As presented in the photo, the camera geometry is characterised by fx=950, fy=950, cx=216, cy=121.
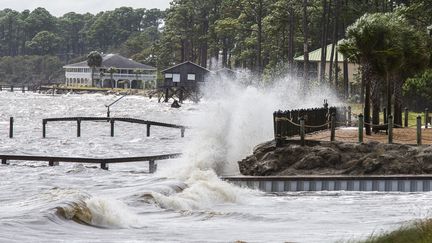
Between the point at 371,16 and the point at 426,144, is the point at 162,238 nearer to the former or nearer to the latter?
the point at 426,144

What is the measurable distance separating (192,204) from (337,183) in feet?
19.5

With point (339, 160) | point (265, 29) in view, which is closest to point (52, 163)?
point (339, 160)

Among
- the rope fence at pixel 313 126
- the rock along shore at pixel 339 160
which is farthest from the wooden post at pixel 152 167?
the rope fence at pixel 313 126

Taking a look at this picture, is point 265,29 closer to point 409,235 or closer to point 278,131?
point 278,131

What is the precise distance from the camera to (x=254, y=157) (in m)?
34.0

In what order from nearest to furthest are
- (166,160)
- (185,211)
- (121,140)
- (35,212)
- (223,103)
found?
(35,212), (185,211), (166,160), (223,103), (121,140)

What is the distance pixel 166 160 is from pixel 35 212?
15984 millimetres

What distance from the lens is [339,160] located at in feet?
107

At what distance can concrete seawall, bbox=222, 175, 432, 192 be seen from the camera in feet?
99.1

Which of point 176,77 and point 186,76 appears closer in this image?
point 186,76

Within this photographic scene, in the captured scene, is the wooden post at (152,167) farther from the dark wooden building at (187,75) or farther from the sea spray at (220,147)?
the dark wooden building at (187,75)

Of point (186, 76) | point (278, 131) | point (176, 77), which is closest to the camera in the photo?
point (278, 131)

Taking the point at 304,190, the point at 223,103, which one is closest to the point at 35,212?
the point at 304,190

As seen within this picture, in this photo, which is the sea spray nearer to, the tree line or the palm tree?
the palm tree
